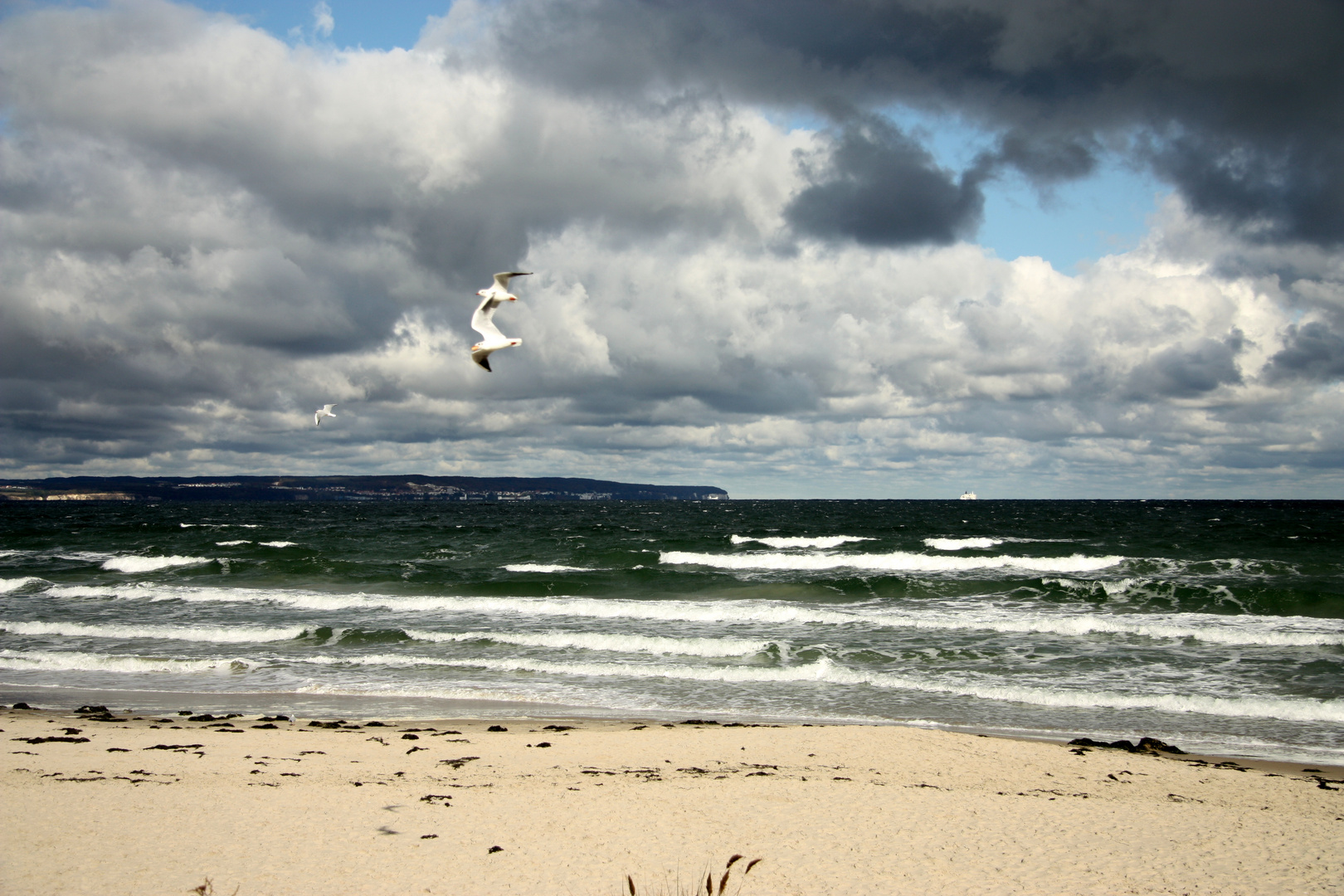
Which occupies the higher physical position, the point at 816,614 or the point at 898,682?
the point at 816,614

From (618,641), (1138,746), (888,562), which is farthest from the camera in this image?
(888,562)

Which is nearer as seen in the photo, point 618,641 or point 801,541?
point 618,641

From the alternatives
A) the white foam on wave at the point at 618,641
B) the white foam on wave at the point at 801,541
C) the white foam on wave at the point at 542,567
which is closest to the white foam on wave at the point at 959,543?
the white foam on wave at the point at 801,541

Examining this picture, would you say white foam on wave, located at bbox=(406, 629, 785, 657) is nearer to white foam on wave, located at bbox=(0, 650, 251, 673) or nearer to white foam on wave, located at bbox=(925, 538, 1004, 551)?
white foam on wave, located at bbox=(0, 650, 251, 673)

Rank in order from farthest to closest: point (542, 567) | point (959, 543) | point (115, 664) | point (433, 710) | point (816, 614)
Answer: point (959, 543) → point (542, 567) → point (816, 614) → point (115, 664) → point (433, 710)

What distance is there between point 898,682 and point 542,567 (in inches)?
753

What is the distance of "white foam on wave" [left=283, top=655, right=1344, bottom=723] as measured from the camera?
12.1 metres

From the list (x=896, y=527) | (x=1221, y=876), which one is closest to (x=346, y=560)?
(x=1221, y=876)

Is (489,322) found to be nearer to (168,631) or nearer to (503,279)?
(503,279)

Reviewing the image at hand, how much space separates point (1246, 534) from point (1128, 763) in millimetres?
45900

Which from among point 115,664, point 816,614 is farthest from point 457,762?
point 816,614

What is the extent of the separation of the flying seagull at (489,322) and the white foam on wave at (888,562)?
21.9 m

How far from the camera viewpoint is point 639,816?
711 cm

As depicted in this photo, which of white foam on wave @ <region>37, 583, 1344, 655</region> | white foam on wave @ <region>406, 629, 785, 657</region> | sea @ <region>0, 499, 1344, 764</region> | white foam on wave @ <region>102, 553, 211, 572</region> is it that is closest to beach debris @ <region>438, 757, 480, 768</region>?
sea @ <region>0, 499, 1344, 764</region>
